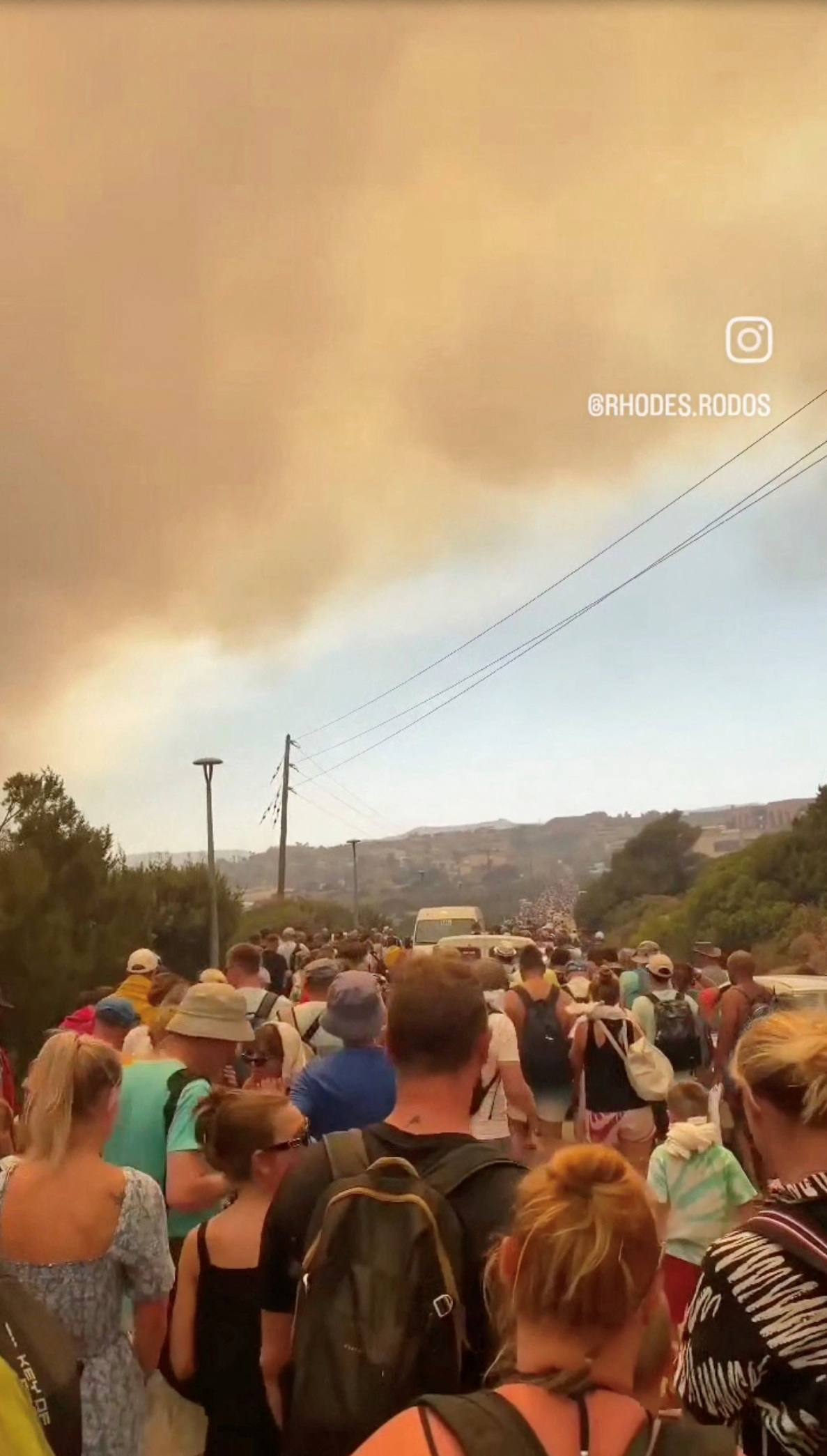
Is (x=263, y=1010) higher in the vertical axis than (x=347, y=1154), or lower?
lower

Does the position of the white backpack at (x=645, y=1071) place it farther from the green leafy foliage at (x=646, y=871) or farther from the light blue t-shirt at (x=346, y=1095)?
the green leafy foliage at (x=646, y=871)

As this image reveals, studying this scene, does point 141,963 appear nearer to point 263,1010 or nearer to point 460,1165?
point 263,1010

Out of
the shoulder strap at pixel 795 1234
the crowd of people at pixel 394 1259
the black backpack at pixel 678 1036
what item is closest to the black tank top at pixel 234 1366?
the crowd of people at pixel 394 1259

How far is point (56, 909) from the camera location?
1962cm

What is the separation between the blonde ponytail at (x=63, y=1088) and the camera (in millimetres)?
2504

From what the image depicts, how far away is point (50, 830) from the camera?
2153 centimetres

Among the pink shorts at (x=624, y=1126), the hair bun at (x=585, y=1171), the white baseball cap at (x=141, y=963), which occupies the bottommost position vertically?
the pink shorts at (x=624, y=1126)

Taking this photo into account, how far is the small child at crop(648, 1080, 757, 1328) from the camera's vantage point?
3795 millimetres

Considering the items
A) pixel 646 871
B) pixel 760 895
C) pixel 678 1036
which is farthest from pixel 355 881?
pixel 678 1036

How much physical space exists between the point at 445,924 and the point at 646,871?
919 inches

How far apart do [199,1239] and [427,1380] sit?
1.02 m

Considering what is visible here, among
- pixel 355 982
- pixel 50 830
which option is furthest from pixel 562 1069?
pixel 50 830

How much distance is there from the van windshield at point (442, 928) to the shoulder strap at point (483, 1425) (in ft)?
61.6

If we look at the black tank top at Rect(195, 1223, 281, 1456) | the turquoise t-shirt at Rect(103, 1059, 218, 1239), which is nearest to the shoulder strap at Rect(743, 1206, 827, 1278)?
the black tank top at Rect(195, 1223, 281, 1456)
